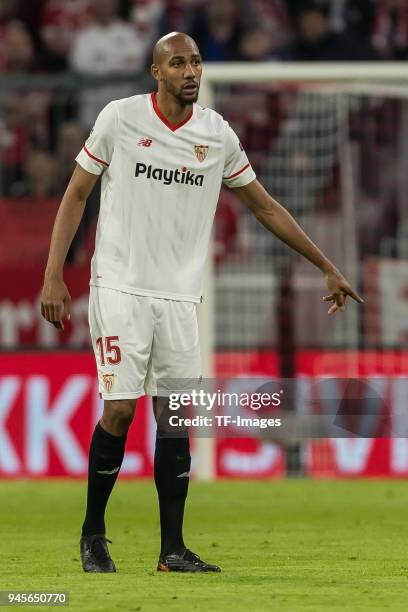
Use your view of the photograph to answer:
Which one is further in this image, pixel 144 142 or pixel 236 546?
pixel 236 546

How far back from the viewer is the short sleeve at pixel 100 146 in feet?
20.2

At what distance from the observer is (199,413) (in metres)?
6.18

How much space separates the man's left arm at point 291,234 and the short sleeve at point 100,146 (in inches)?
26.2

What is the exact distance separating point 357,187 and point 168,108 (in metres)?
6.17

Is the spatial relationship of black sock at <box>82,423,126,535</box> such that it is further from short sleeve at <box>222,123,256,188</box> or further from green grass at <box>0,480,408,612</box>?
short sleeve at <box>222,123,256,188</box>

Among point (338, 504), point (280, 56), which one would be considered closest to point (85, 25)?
point (280, 56)

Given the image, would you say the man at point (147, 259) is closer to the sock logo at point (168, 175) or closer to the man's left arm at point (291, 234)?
the sock logo at point (168, 175)

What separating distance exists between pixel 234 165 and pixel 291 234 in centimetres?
38

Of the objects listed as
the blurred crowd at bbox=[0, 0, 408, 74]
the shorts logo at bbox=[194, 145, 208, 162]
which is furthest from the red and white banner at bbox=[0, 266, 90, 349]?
the shorts logo at bbox=[194, 145, 208, 162]

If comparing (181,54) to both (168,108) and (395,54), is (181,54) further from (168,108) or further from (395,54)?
(395,54)

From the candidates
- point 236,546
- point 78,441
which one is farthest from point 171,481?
point 78,441

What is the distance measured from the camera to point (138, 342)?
6.12 metres

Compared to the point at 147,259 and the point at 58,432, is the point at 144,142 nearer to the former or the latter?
the point at 147,259

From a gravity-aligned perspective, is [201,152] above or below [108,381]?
above
